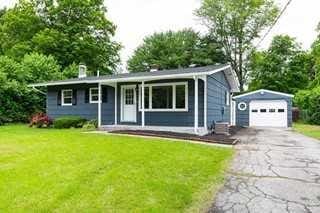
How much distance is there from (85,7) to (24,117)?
629 inches

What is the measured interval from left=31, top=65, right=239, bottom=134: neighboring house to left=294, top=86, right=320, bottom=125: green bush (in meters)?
9.30

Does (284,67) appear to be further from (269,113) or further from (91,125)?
(91,125)

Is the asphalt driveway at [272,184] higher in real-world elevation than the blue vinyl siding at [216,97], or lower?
lower

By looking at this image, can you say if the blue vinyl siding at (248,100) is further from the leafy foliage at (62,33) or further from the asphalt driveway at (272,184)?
the asphalt driveway at (272,184)

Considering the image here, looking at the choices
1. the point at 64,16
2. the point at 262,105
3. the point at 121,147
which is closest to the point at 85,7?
the point at 64,16

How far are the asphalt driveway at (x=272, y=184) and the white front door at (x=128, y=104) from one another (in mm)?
7502

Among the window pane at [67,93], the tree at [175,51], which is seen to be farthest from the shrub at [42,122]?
the tree at [175,51]

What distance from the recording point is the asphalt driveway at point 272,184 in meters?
4.68

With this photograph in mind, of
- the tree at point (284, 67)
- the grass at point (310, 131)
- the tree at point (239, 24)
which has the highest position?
the tree at point (239, 24)

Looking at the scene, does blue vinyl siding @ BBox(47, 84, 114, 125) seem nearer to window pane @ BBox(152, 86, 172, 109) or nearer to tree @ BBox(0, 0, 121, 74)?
window pane @ BBox(152, 86, 172, 109)

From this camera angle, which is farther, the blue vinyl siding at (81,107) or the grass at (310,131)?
the blue vinyl siding at (81,107)

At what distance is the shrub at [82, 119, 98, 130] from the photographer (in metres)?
15.8

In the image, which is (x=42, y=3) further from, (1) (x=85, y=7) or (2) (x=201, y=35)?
(2) (x=201, y=35)

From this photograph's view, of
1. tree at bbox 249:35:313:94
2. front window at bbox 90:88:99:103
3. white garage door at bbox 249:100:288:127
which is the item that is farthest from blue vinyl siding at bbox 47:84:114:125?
tree at bbox 249:35:313:94
